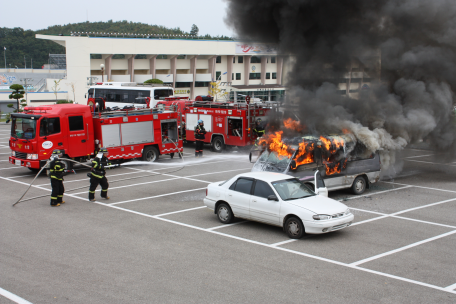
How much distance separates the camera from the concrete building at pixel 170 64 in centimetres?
5378

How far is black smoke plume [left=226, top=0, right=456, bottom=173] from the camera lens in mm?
14914

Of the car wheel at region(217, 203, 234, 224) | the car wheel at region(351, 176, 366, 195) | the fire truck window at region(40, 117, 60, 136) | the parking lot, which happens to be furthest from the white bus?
the car wheel at region(217, 203, 234, 224)

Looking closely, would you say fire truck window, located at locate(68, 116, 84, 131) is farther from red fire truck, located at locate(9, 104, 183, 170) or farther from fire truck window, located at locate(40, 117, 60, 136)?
fire truck window, located at locate(40, 117, 60, 136)

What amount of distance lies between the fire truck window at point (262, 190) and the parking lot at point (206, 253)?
2.81 ft

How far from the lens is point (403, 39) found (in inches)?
637

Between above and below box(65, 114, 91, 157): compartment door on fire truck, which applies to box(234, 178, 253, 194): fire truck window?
below

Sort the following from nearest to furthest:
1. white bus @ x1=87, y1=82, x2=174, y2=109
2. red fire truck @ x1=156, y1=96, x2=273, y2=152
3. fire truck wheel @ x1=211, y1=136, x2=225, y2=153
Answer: red fire truck @ x1=156, y1=96, x2=273, y2=152 < fire truck wheel @ x1=211, y1=136, x2=225, y2=153 < white bus @ x1=87, y1=82, x2=174, y2=109

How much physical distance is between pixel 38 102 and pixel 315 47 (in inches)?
1762

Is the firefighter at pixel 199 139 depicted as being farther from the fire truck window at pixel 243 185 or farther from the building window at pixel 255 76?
the building window at pixel 255 76

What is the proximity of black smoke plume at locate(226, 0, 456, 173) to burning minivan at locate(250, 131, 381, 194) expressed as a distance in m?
1.76

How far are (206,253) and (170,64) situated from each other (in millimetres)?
55686

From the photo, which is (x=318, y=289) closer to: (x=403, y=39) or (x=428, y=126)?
(x=428, y=126)

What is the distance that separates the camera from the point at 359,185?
13.4 metres

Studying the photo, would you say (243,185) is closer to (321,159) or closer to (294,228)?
(294,228)
